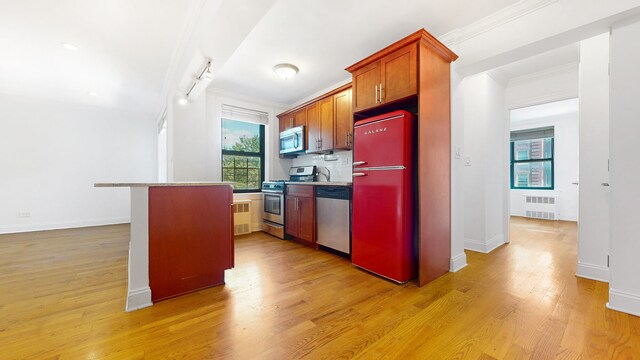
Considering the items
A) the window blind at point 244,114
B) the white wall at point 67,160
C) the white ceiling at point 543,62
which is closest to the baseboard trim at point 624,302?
the white ceiling at point 543,62

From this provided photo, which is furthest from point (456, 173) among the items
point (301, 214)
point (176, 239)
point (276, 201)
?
point (176, 239)

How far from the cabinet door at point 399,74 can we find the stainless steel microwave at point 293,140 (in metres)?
2.01

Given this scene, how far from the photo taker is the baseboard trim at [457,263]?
2496 mm

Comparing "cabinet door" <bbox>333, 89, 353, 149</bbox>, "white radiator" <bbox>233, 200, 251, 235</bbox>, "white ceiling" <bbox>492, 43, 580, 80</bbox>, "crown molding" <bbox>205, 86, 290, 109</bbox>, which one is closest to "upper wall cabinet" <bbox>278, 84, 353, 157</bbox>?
"cabinet door" <bbox>333, 89, 353, 149</bbox>

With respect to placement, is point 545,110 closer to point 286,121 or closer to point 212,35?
point 286,121

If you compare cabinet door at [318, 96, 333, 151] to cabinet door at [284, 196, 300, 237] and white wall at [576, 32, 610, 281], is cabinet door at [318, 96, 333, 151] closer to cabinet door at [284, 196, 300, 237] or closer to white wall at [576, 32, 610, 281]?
cabinet door at [284, 196, 300, 237]

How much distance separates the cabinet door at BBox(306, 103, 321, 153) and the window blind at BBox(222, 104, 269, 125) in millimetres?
1039

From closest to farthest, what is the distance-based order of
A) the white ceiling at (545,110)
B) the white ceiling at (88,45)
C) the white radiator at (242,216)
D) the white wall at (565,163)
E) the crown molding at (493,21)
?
the crown molding at (493,21), the white ceiling at (88,45), the white radiator at (242,216), the white ceiling at (545,110), the white wall at (565,163)

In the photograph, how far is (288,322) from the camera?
62.8 inches

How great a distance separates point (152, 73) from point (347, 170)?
326cm

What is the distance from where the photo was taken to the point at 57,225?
4.71m

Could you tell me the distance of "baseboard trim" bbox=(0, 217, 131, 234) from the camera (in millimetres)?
4348

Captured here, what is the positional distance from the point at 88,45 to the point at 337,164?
11.5 feet

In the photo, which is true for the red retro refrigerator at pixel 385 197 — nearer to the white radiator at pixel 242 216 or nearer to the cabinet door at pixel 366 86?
the cabinet door at pixel 366 86
